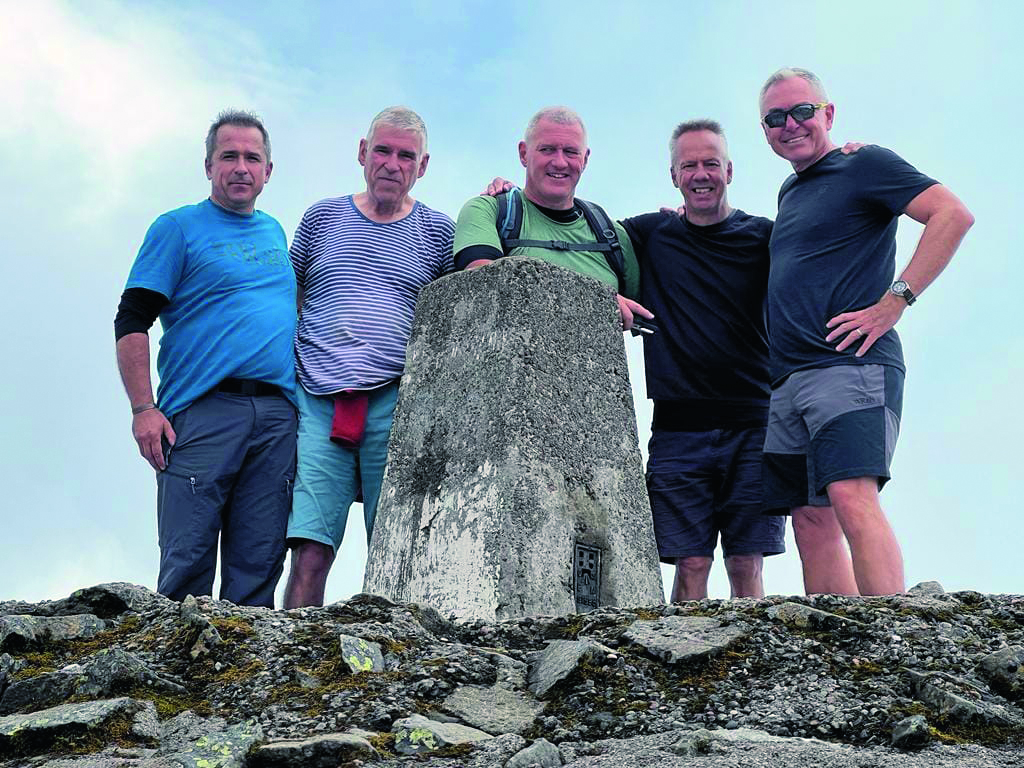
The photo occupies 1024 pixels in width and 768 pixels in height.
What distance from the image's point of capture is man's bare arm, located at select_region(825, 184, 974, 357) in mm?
6816

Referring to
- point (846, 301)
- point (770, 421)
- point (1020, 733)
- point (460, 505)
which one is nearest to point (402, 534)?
point (460, 505)

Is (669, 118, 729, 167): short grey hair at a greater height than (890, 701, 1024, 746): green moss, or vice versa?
(669, 118, 729, 167): short grey hair

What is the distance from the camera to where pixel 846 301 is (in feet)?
23.0

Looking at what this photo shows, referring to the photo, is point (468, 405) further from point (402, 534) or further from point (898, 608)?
point (898, 608)

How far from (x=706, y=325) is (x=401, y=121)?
91.6 inches

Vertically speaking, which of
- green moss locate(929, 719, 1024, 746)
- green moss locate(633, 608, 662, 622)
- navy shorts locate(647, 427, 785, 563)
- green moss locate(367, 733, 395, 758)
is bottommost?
green moss locate(929, 719, 1024, 746)

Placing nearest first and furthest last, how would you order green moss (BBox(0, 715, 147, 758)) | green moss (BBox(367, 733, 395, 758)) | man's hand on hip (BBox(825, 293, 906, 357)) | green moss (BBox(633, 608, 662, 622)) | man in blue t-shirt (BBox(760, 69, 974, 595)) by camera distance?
green moss (BBox(367, 733, 395, 758)) < green moss (BBox(0, 715, 147, 758)) < green moss (BBox(633, 608, 662, 622)) < man in blue t-shirt (BBox(760, 69, 974, 595)) < man's hand on hip (BBox(825, 293, 906, 357))

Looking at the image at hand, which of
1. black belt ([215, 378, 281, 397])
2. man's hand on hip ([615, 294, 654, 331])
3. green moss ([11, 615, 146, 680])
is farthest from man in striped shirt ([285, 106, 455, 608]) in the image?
green moss ([11, 615, 146, 680])

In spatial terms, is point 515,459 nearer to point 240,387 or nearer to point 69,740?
point 240,387

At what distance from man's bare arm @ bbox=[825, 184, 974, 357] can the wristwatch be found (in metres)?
0.02

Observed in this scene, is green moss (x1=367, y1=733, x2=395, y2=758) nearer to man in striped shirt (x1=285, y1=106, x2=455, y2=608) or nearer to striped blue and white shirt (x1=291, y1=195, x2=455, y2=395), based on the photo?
man in striped shirt (x1=285, y1=106, x2=455, y2=608)

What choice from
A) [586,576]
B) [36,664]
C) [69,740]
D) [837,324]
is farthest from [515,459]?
[69,740]

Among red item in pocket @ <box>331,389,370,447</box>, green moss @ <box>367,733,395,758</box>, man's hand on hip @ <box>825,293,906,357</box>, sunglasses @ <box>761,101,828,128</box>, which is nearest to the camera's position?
green moss @ <box>367,733,395,758</box>

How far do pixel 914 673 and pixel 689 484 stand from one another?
3002 millimetres
